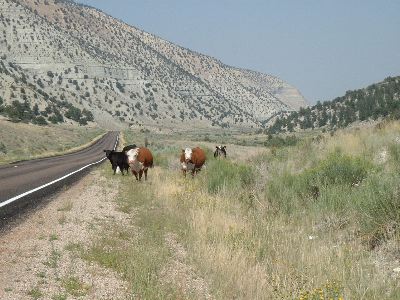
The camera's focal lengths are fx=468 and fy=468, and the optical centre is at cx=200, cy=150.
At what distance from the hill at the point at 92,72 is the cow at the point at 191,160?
276ft

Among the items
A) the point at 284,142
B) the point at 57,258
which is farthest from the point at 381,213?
the point at 284,142

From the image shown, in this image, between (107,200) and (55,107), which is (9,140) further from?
(55,107)

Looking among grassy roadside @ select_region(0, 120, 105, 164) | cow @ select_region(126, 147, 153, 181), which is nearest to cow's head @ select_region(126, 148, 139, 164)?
cow @ select_region(126, 147, 153, 181)

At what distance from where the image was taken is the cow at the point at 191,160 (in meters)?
18.8

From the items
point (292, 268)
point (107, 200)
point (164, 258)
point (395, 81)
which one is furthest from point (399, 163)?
point (395, 81)

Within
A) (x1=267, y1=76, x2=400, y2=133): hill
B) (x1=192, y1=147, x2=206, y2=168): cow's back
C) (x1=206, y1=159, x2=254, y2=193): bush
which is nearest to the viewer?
(x1=206, y1=159, x2=254, y2=193): bush

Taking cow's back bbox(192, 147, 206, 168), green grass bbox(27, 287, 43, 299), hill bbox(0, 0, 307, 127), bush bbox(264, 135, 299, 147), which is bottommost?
bush bbox(264, 135, 299, 147)

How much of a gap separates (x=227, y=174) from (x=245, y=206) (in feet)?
10.9

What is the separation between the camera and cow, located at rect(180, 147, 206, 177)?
61.8 feet

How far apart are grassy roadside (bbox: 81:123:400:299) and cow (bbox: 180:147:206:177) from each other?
18.1 ft

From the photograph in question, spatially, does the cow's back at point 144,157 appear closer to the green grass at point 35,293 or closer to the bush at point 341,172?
the bush at point 341,172

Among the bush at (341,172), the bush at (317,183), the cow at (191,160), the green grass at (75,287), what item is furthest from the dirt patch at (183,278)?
the cow at (191,160)

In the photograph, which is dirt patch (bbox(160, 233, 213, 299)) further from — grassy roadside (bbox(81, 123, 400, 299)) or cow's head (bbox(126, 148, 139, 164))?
cow's head (bbox(126, 148, 139, 164))

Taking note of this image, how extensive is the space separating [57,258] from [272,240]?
136 inches
